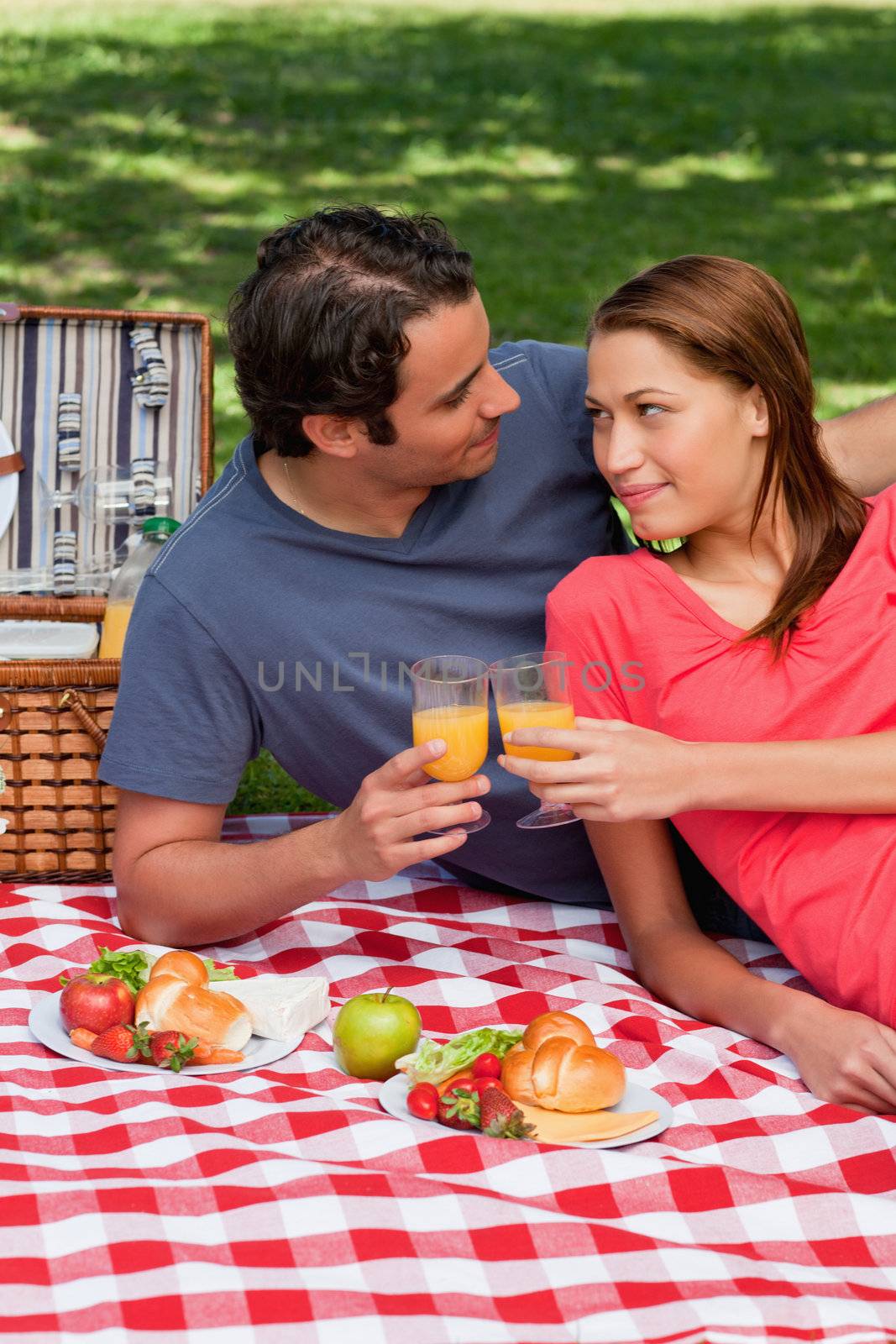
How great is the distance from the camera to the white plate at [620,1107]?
2615 mm

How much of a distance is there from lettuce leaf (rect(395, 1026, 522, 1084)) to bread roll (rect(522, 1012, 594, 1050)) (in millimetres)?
44

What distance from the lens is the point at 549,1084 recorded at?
266cm

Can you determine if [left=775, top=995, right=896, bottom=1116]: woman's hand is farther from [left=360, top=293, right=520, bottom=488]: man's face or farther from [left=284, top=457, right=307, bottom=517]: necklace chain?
[left=284, top=457, right=307, bottom=517]: necklace chain

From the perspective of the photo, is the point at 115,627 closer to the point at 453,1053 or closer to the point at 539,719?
the point at 539,719

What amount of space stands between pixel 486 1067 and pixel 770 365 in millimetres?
1373

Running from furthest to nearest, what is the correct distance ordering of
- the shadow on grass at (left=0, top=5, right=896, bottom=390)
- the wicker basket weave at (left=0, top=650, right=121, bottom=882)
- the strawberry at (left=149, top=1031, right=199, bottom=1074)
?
the shadow on grass at (left=0, top=5, right=896, bottom=390) → the wicker basket weave at (left=0, top=650, right=121, bottom=882) → the strawberry at (left=149, top=1031, right=199, bottom=1074)

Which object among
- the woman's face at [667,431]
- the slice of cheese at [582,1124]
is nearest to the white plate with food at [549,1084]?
the slice of cheese at [582,1124]

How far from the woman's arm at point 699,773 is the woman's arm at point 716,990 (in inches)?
12.9

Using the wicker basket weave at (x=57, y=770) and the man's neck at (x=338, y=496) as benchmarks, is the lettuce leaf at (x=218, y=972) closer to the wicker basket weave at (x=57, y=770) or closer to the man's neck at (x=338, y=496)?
the wicker basket weave at (x=57, y=770)

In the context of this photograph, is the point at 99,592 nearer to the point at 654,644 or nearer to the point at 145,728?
the point at 145,728

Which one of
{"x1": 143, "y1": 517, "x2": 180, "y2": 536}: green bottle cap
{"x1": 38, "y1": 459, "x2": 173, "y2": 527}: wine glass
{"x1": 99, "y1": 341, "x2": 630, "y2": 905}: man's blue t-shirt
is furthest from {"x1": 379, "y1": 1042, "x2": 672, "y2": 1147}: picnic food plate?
{"x1": 38, "y1": 459, "x2": 173, "y2": 527}: wine glass

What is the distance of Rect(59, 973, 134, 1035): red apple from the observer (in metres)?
2.90

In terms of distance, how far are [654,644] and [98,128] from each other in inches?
333

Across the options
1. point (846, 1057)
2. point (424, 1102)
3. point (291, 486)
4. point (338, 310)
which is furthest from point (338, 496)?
point (846, 1057)
